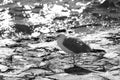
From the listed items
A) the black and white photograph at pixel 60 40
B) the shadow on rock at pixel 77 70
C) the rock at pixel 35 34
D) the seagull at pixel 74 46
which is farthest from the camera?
the rock at pixel 35 34

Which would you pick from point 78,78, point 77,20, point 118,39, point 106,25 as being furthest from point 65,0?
point 78,78

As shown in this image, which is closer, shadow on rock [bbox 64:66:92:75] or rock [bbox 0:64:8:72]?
shadow on rock [bbox 64:66:92:75]

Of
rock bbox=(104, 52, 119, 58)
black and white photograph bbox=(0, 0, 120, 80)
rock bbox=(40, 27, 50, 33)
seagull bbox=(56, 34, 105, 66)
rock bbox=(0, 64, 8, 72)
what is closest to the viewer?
black and white photograph bbox=(0, 0, 120, 80)

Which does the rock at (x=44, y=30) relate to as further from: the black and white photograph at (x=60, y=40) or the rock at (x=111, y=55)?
the rock at (x=111, y=55)

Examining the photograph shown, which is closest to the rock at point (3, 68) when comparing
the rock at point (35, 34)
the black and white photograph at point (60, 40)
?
the black and white photograph at point (60, 40)

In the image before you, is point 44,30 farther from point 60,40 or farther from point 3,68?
point 3,68

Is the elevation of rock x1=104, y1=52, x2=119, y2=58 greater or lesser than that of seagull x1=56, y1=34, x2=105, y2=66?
Result: lesser

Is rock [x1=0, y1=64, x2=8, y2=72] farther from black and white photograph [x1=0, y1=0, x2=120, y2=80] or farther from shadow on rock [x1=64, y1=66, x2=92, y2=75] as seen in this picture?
shadow on rock [x1=64, y1=66, x2=92, y2=75]

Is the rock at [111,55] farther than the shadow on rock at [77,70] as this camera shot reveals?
Yes

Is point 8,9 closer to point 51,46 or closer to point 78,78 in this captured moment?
point 51,46

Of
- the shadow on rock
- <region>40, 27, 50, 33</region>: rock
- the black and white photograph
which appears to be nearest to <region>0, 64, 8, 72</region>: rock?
the black and white photograph

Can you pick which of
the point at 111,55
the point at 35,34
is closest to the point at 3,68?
the point at 111,55

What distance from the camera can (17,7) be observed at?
16.8 meters

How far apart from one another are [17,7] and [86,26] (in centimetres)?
506
